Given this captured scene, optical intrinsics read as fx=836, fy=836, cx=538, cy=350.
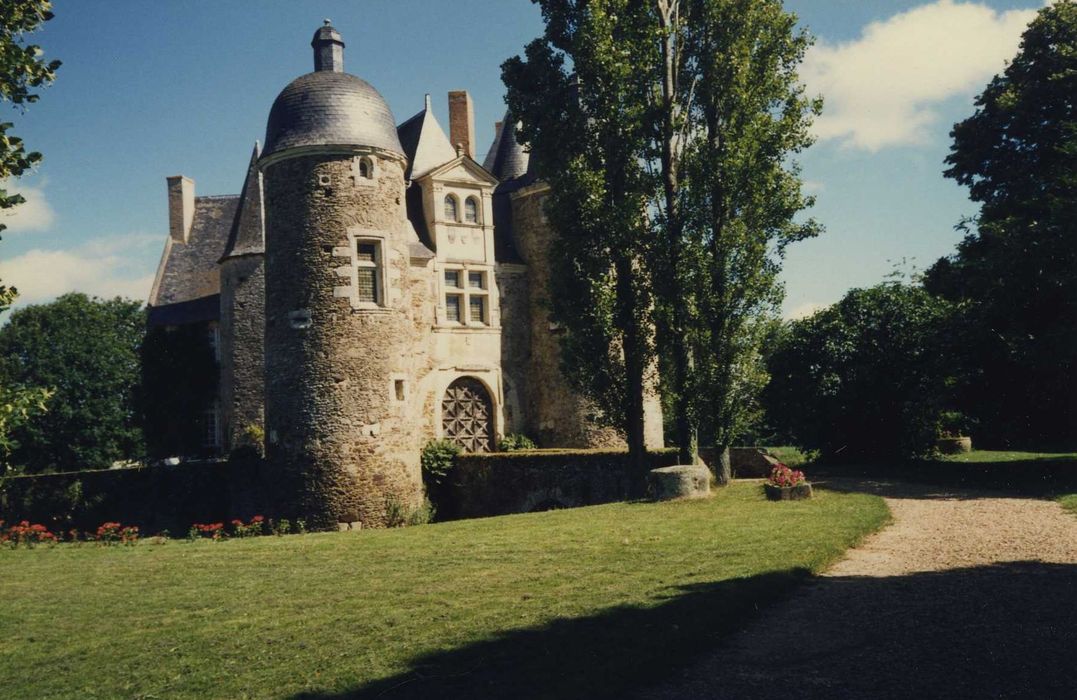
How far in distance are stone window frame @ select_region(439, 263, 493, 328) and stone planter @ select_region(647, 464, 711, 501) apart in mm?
11077

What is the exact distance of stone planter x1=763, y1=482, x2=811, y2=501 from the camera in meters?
14.1

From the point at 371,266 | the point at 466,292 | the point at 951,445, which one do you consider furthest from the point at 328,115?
the point at 951,445

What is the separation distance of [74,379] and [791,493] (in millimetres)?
38279

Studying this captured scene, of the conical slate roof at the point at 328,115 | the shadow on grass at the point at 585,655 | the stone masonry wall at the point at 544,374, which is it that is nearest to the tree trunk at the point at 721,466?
the stone masonry wall at the point at 544,374

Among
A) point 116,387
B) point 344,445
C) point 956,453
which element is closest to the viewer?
point 344,445

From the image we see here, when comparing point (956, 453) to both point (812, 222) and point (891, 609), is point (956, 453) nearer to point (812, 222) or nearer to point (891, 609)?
point (812, 222)

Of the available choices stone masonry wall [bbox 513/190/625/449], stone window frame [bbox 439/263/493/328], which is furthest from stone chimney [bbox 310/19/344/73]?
stone masonry wall [bbox 513/190/625/449]

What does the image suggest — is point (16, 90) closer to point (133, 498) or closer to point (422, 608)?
point (422, 608)

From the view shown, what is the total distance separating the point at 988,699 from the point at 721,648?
1.82 m

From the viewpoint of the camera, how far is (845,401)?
23844mm

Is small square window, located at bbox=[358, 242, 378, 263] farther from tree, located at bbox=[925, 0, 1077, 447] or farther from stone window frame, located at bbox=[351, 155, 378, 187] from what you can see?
tree, located at bbox=[925, 0, 1077, 447]

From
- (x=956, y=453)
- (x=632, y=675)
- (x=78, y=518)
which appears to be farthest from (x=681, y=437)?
(x=78, y=518)

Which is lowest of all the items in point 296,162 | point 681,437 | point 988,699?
point 988,699

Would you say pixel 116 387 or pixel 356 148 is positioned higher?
pixel 356 148
